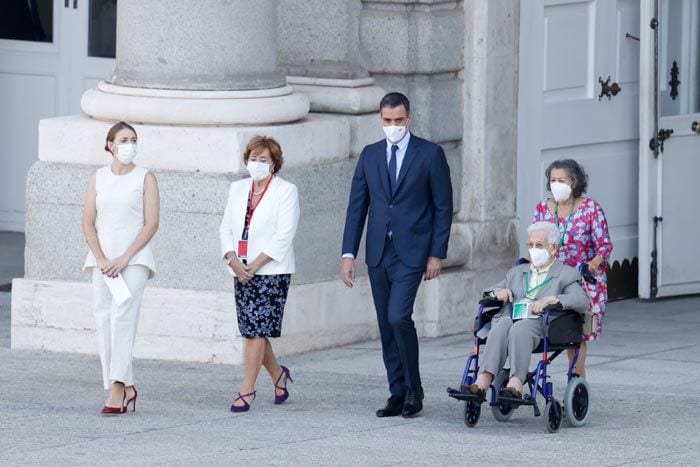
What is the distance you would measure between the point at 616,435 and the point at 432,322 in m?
3.30

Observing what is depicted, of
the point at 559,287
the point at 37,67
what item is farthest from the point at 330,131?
the point at 37,67

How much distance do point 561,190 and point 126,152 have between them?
2.19m

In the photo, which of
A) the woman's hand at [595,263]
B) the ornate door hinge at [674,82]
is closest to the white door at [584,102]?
the ornate door hinge at [674,82]

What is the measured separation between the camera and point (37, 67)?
15.7 meters

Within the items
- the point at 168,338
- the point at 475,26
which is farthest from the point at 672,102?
the point at 168,338

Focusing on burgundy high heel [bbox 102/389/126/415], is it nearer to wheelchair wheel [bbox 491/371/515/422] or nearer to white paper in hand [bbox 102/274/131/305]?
white paper in hand [bbox 102/274/131/305]

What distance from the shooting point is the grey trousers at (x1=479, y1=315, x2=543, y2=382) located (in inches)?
373

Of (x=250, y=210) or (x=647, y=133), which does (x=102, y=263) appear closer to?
(x=250, y=210)

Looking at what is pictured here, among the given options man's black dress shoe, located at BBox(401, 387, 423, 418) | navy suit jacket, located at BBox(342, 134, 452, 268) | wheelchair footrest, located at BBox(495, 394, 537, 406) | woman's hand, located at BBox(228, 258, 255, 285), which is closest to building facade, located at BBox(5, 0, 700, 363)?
woman's hand, located at BBox(228, 258, 255, 285)

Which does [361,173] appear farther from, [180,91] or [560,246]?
[180,91]

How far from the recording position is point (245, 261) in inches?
396

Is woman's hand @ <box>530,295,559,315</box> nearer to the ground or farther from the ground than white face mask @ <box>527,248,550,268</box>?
nearer to the ground

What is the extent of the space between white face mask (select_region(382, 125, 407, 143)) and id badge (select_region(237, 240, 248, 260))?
90 centimetres

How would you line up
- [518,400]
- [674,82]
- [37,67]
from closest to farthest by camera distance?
[518,400] < [674,82] < [37,67]
